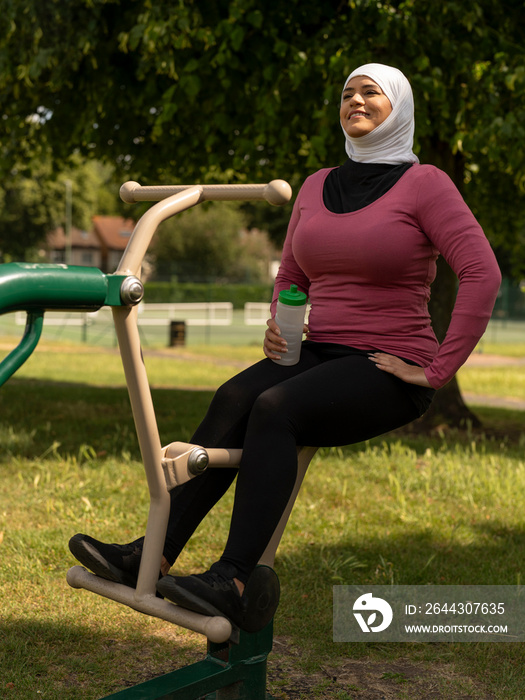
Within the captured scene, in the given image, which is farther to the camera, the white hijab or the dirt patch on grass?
the dirt patch on grass

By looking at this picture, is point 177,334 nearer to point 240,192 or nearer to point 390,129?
point 390,129

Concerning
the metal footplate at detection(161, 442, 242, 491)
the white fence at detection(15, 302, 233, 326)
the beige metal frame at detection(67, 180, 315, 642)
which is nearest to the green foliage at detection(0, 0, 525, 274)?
the beige metal frame at detection(67, 180, 315, 642)

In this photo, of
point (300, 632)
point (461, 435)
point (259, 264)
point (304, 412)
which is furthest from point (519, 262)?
point (259, 264)

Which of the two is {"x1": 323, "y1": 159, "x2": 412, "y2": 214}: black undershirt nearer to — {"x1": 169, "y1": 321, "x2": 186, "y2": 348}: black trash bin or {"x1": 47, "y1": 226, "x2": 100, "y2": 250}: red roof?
{"x1": 169, "y1": 321, "x2": 186, "y2": 348}: black trash bin

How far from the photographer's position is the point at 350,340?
245 centimetres

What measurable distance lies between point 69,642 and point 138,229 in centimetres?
178

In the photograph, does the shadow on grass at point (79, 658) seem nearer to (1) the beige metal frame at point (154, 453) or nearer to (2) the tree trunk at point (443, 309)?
(1) the beige metal frame at point (154, 453)

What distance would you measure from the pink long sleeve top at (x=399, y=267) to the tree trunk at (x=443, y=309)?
5.21 meters

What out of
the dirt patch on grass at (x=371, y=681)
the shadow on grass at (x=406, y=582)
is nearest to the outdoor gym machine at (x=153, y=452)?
the dirt patch on grass at (x=371, y=681)

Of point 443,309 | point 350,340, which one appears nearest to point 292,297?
point 350,340

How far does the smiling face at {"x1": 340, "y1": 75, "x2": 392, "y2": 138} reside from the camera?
8.13 feet

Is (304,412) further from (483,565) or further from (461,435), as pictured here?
(461,435)

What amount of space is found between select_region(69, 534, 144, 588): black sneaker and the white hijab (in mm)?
1290

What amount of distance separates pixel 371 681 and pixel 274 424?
1278 mm
